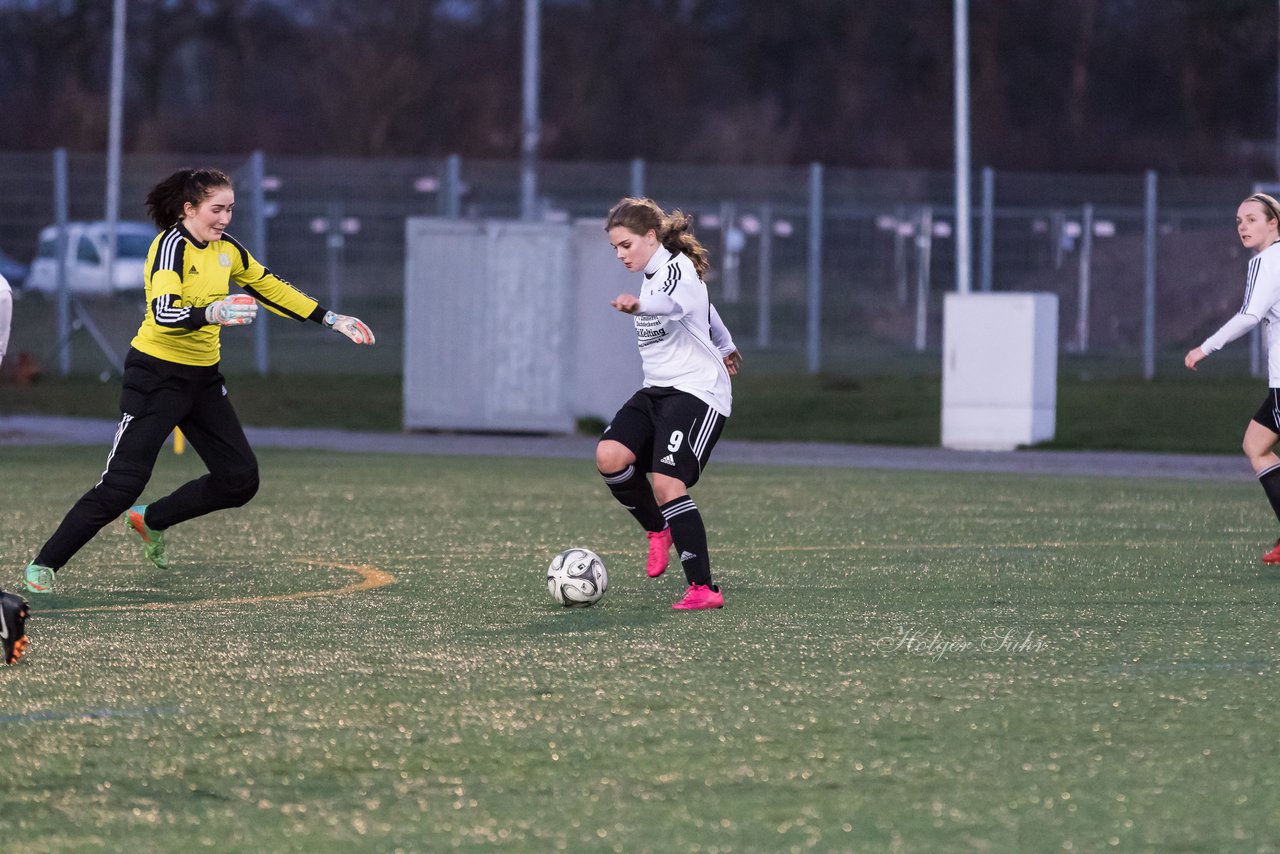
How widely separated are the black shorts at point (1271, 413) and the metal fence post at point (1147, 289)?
54.5ft

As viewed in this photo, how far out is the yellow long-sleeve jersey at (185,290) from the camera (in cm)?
894

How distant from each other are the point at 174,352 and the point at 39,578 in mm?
1101

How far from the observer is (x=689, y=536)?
28.6 ft

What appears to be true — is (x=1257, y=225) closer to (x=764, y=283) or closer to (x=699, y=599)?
(x=699, y=599)

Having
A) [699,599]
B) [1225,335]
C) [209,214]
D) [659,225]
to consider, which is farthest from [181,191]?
[1225,335]

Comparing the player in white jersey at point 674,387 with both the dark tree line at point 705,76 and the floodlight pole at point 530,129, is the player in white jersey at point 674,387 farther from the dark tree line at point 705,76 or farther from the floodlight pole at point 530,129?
the dark tree line at point 705,76

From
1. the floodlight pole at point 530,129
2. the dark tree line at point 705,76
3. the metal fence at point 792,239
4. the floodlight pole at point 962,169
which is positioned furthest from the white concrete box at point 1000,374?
the dark tree line at point 705,76

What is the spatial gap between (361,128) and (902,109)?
53.0ft

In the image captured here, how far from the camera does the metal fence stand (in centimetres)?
2678

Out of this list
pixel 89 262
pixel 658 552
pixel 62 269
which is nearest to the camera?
pixel 658 552

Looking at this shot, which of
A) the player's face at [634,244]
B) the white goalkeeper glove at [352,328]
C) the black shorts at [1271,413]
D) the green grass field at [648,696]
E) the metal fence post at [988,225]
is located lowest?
the green grass field at [648,696]

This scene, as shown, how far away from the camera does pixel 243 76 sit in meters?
60.2

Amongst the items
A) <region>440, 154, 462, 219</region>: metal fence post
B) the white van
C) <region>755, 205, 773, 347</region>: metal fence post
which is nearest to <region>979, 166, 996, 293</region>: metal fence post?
<region>755, 205, 773, 347</region>: metal fence post

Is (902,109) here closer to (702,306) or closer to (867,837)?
(702,306)
